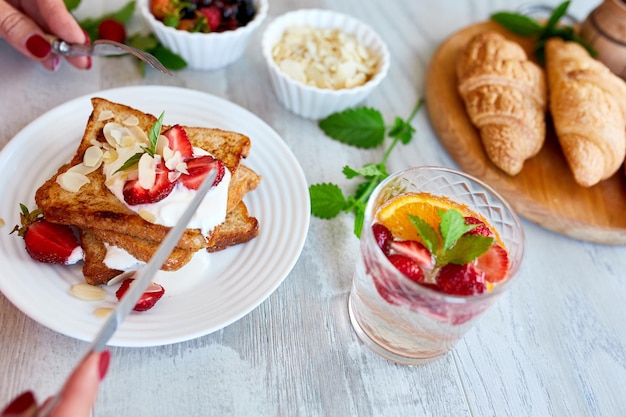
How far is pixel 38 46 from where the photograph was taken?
5.03ft

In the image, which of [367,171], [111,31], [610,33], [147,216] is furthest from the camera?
[610,33]

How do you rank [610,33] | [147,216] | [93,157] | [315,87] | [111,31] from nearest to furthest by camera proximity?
[147,216], [93,157], [315,87], [111,31], [610,33]

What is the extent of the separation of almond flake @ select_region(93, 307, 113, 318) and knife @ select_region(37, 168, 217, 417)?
0.15 metres

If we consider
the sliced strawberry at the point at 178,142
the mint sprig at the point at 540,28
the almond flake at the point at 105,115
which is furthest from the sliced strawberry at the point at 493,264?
the mint sprig at the point at 540,28

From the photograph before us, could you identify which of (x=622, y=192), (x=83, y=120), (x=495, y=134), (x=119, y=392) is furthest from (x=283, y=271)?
(x=622, y=192)

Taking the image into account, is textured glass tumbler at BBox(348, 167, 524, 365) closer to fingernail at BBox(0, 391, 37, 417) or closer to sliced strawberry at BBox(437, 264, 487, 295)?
sliced strawberry at BBox(437, 264, 487, 295)

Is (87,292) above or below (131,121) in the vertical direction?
below

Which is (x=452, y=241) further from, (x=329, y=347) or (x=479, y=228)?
(x=329, y=347)

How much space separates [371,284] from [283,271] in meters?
0.20

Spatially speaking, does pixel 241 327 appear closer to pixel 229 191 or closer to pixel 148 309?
pixel 148 309

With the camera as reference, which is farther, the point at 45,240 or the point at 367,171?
the point at 367,171

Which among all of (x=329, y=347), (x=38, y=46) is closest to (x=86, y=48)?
(x=38, y=46)

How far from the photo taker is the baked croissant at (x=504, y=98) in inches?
63.6

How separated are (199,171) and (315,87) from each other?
1.94 ft
